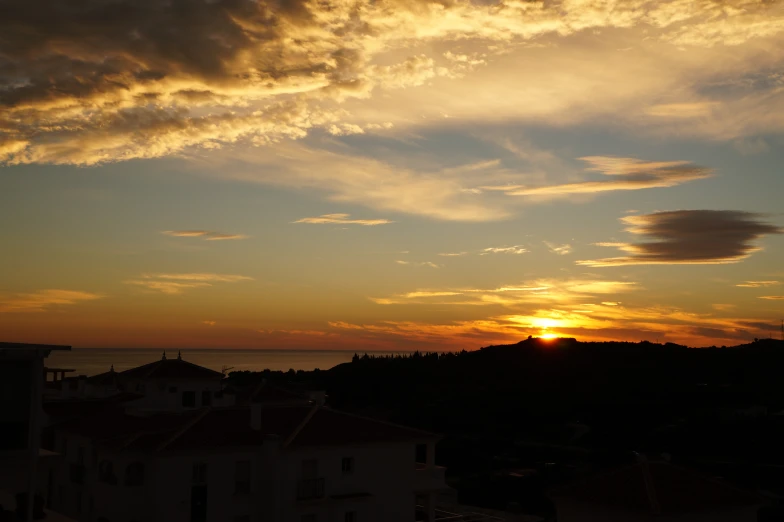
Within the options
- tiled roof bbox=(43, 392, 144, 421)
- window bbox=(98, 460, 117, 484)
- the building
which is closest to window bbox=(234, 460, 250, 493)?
the building

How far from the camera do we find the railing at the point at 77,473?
35.5 meters

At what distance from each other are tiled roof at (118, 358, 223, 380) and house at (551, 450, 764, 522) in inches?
1284

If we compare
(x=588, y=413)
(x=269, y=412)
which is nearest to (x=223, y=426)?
(x=269, y=412)

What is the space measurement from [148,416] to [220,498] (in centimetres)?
737

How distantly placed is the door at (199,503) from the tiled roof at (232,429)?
171cm

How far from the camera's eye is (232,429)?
3525cm

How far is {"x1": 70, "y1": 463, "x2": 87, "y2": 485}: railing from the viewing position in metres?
35.5

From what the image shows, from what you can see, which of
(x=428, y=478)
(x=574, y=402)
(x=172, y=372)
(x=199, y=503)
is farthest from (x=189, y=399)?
(x=574, y=402)

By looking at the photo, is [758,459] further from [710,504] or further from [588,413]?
[710,504]

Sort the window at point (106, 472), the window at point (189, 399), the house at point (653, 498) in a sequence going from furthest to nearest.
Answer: the window at point (189, 399) < the window at point (106, 472) < the house at point (653, 498)

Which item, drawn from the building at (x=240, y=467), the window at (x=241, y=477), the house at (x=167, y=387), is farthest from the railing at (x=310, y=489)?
the house at (x=167, y=387)

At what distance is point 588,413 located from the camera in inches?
3935

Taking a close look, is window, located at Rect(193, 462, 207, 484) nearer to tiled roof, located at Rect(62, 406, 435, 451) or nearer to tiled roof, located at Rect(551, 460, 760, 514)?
tiled roof, located at Rect(62, 406, 435, 451)

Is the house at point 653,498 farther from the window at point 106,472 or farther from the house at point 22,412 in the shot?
the window at point 106,472
